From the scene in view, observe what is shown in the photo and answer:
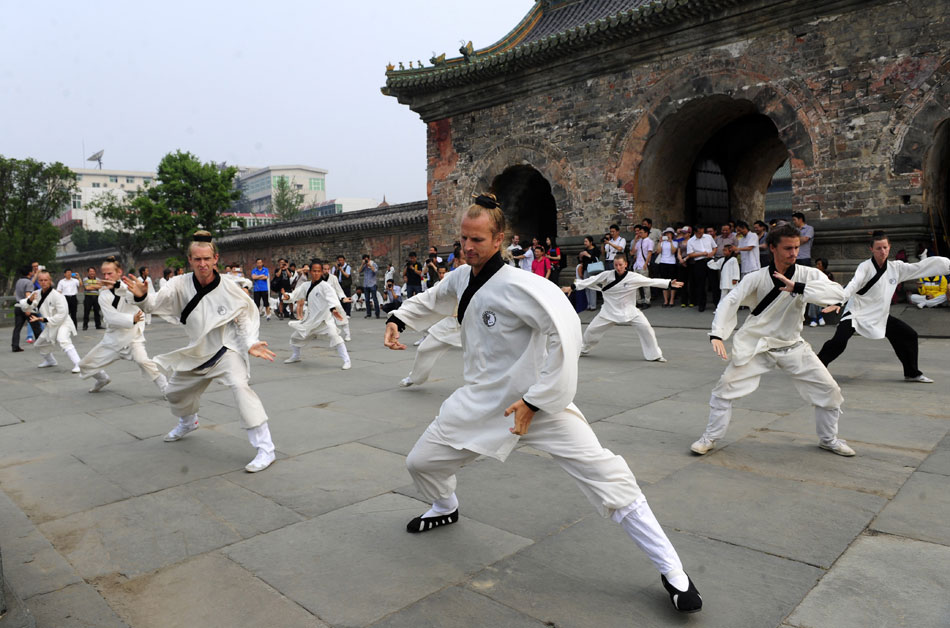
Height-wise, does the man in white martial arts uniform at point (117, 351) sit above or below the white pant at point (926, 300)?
below

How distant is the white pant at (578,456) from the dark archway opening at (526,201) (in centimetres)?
1454

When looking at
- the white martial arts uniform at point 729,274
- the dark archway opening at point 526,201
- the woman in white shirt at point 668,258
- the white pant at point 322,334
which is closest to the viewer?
the white pant at point 322,334

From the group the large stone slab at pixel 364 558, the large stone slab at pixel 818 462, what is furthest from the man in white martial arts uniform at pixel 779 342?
the large stone slab at pixel 364 558

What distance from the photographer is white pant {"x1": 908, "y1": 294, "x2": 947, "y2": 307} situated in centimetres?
1036

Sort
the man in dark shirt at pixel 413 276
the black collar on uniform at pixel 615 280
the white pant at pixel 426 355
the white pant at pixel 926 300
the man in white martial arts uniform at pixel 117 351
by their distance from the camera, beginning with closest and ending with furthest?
the white pant at pixel 426 355, the man in white martial arts uniform at pixel 117 351, the black collar on uniform at pixel 615 280, the white pant at pixel 926 300, the man in dark shirt at pixel 413 276

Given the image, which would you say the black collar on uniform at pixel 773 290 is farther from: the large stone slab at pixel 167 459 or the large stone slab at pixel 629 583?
the large stone slab at pixel 167 459

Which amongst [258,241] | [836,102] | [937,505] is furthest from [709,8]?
[258,241]

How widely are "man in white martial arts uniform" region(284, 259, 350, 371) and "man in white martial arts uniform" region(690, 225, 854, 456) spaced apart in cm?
548

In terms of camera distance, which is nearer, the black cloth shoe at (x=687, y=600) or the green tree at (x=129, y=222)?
the black cloth shoe at (x=687, y=600)

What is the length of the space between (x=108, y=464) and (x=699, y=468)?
3930 millimetres

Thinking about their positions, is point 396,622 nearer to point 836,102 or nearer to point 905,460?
point 905,460

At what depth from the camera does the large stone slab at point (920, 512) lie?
298cm

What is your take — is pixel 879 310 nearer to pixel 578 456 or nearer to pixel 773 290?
pixel 773 290

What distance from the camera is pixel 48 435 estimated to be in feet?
17.4
